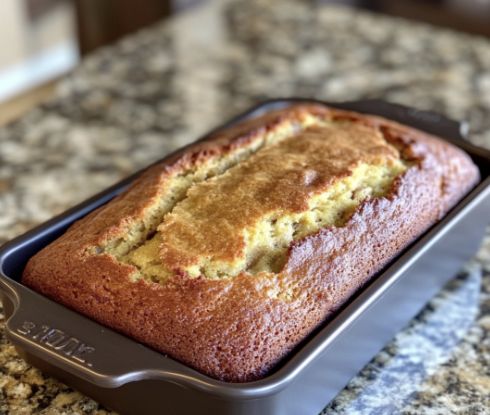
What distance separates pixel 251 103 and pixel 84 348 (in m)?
0.97

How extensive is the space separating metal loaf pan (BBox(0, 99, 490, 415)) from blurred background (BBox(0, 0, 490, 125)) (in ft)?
4.94

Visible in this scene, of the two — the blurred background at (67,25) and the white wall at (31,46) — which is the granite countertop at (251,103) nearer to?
the blurred background at (67,25)

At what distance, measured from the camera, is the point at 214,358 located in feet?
2.42

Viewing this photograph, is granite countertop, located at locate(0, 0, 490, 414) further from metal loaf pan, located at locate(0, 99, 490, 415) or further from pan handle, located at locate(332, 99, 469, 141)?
pan handle, located at locate(332, 99, 469, 141)

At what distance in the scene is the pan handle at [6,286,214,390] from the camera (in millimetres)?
703

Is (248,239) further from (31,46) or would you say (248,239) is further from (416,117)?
(31,46)

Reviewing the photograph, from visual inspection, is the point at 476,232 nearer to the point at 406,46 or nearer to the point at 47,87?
the point at 406,46

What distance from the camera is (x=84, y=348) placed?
740 mm

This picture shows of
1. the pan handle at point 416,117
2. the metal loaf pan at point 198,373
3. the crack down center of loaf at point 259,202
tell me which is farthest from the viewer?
the pan handle at point 416,117

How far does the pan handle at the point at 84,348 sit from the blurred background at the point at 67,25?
5.34ft

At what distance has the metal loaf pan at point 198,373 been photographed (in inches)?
27.7

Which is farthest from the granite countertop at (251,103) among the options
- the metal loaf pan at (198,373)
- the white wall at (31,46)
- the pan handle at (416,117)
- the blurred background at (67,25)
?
the white wall at (31,46)

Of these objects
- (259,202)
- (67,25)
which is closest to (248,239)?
(259,202)

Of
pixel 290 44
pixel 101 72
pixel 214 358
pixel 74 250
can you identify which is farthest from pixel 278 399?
pixel 290 44
